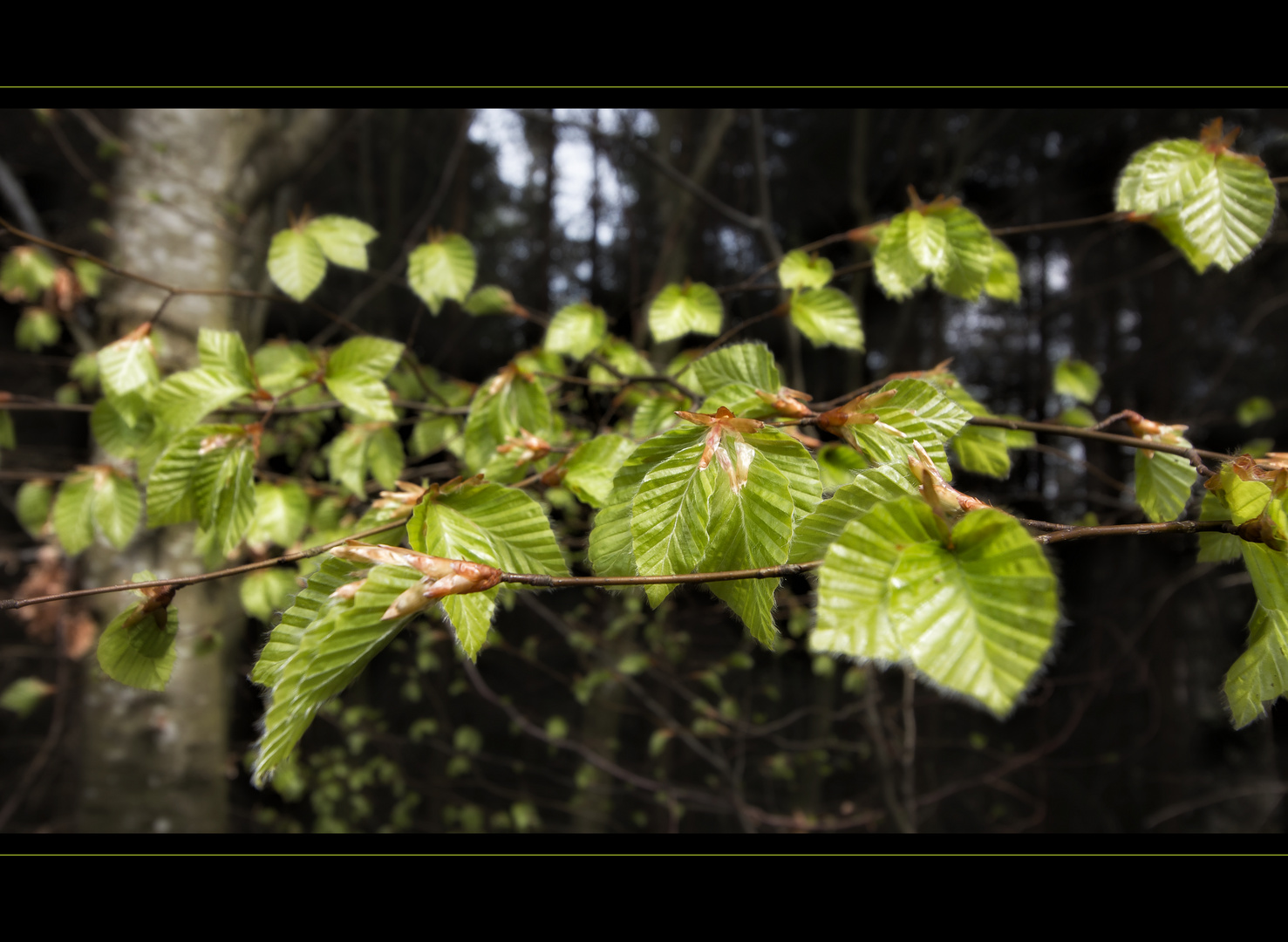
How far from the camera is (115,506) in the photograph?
0.70 m

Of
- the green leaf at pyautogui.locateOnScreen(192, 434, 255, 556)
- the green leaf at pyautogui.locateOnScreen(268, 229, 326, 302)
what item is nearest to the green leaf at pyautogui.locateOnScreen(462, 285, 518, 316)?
the green leaf at pyautogui.locateOnScreen(268, 229, 326, 302)

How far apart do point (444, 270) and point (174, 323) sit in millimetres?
758

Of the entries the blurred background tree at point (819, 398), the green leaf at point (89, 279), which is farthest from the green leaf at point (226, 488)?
the green leaf at point (89, 279)

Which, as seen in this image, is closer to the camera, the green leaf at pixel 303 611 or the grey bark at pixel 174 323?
the green leaf at pixel 303 611

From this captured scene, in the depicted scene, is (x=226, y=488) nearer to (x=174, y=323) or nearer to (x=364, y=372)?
(x=364, y=372)

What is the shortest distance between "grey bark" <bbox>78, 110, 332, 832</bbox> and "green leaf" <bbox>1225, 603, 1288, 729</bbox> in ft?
4.90

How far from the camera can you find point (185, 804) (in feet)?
3.92

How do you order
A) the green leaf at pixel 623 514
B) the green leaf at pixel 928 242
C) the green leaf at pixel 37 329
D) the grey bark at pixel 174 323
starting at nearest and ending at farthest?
the green leaf at pixel 623 514
the green leaf at pixel 928 242
the grey bark at pixel 174 323
the green leaf at pixel 37 329

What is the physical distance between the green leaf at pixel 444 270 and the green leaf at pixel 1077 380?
102 centimetres

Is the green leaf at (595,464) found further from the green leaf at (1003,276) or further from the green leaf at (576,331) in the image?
the green leaf at (1003,276)

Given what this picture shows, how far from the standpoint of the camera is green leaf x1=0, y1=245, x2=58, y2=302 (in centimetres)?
115

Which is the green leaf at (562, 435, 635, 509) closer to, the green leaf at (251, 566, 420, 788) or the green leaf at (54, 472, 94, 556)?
the green leaf at (251, 566, 420, 788)

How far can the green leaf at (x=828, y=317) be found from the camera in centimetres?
62

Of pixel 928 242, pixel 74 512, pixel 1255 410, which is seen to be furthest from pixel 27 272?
pixel 1255 410
